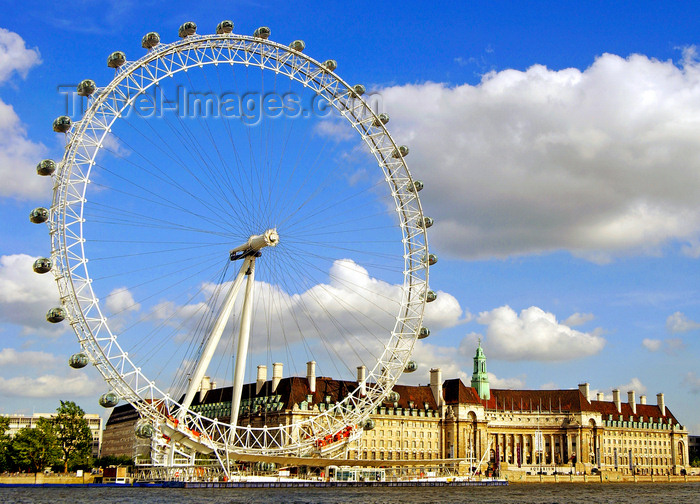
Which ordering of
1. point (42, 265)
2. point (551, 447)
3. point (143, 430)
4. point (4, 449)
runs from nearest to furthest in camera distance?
point (42, 265) < point (143, 430) < point (4, 449) < point (551, 447)

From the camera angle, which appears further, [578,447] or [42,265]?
[578,447]

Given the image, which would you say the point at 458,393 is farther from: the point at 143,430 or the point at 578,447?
the point at 143,430

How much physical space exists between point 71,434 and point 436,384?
78.2 metres

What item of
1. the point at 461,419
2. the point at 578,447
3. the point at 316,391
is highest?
the point at 316,391

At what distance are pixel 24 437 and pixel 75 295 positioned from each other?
63.9 m

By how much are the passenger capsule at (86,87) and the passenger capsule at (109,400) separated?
24934 millimetres

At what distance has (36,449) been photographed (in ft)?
402

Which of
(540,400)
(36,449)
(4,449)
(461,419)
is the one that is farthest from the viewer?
(540,400)

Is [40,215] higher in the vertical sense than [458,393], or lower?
higher

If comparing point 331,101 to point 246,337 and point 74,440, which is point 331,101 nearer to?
point 246,337

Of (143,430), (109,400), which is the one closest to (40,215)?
(109,400)

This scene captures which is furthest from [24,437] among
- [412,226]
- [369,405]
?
[412,226]

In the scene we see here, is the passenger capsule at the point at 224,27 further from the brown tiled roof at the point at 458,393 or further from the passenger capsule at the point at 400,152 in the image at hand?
the brown tiled roof at the point at 458,393

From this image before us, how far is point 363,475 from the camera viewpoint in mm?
117625
